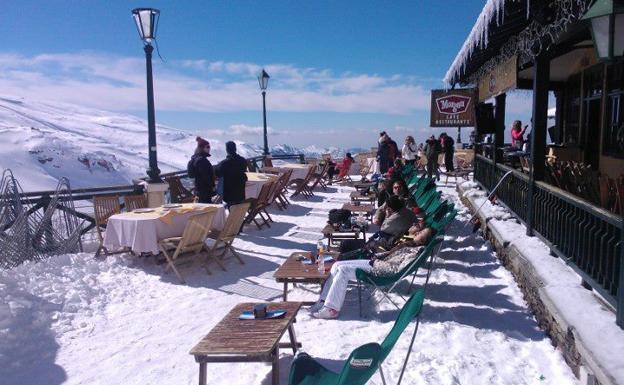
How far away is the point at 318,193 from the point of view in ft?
48.1

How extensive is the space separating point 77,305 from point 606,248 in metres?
4.87

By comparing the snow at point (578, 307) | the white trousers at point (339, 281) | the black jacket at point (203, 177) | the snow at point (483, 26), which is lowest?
the white trousers at point (339, 281)

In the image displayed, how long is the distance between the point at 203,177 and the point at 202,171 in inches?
4.5

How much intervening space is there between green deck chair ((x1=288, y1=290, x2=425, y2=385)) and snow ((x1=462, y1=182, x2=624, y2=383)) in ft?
3.40

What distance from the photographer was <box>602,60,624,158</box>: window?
758 centimetres

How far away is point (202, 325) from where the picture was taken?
468 cm

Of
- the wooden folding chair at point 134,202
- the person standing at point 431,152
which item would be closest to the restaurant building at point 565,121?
the person standing at point 431,152

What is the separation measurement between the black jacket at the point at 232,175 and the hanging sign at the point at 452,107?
6.82 m

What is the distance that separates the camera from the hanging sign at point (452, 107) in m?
13.0

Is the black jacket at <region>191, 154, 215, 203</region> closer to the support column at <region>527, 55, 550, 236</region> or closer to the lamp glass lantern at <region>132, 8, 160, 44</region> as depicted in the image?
the lamp glass lantern at <region>132, 8, 160, 44</region>

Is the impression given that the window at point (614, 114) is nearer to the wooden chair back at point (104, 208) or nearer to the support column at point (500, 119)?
the support column at point (500, 119)

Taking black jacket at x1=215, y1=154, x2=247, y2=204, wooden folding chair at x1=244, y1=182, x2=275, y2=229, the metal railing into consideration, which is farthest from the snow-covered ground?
wooden folding chair at x1=244, y1=182, x2=275, y2=229

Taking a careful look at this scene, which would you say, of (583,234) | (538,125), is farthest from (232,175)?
(583,234)

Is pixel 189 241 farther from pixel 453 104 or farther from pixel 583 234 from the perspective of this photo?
pixel 453 104
